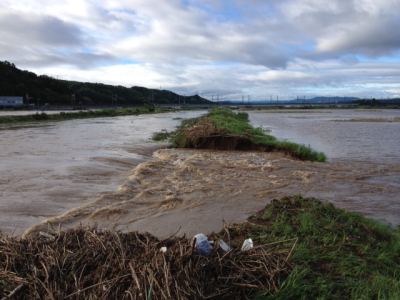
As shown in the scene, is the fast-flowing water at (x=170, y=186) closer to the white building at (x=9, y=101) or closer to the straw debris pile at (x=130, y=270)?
the straw debris pile at (x=130, y=270)

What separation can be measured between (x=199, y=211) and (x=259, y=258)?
364 centimetres

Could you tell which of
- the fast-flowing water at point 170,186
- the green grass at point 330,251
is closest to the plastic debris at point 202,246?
the green grass at point 330,251

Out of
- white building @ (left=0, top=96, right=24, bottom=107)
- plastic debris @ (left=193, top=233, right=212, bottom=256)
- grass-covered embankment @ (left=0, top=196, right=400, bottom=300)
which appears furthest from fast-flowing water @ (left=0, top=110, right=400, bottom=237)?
white building @ (left=0, top=96, right=24, bottom=107)

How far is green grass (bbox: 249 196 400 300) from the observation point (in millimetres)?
3314

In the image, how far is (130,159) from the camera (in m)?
13.3

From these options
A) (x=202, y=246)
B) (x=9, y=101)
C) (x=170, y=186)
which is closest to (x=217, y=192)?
(x=170, y=186)

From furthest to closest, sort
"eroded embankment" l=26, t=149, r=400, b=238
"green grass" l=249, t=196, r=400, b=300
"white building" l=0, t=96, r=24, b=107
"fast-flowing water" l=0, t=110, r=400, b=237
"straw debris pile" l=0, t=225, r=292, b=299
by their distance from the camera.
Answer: "white building" l=0, t=96, r=24, b=107 < "fast-flowing water" l=0, t=110, r=400, b=237 < "eroded embankment" l=26, t=149, r=400, b=238 < "green grass" l=249, t=196, r=400, b=300 < "straw debris pile" l=0, t=225, r=292, b=299

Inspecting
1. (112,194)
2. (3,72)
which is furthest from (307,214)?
(3,72)

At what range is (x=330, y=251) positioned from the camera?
434 cm

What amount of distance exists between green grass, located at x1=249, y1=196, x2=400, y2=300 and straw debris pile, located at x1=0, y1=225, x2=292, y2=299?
25 centimetres

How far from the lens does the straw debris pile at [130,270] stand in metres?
2.83

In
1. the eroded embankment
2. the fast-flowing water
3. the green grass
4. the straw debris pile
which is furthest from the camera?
the fast-flowing water

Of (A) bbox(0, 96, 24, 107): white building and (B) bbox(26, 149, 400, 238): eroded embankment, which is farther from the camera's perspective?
(A) bbox(0, 96, 24, 107): white building

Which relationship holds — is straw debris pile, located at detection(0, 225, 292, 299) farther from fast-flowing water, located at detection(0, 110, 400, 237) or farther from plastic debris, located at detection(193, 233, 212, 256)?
fast-flowing water, located at detection(0, 110, 400, 237)
